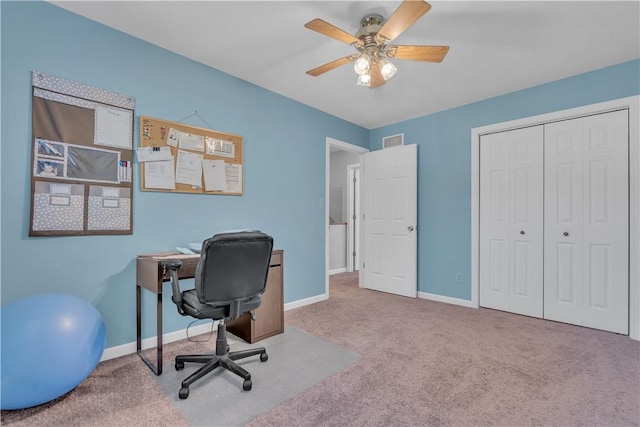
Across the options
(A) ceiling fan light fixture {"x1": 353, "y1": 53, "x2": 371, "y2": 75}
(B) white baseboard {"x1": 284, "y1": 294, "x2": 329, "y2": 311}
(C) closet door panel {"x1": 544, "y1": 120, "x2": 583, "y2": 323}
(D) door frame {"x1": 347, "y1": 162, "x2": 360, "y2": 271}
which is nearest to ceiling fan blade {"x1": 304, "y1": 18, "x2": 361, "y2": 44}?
(A) ceiling fan light fixture {"x1": 353, "y1": 53, "x2": 371, "y2": 75}

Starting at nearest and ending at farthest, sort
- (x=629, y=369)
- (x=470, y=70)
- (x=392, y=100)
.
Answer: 1. (x=629, y=369)
2. (x=470, y=70)
3. (x=392, y=100)

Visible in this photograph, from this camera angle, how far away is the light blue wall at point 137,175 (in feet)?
6.28

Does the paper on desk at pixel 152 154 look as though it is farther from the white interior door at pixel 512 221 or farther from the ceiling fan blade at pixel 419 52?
the white interior door at pixel 512 221

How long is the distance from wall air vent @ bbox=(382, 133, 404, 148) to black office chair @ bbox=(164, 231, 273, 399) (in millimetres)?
→ 3033

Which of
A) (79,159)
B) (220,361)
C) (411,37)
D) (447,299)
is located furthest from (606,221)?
(79,159)

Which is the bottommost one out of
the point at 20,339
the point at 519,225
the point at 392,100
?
the point at 20,339

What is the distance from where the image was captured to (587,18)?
6.98 feet

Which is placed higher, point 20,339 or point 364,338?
point 20,339

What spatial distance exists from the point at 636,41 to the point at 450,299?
3.02 m

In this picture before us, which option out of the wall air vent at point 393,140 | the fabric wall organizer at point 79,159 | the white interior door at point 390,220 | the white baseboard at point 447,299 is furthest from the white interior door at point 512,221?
the fabric wall organizer at point 79,159

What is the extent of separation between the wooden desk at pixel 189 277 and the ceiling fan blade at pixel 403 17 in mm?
1949

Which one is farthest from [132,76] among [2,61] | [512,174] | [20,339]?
[512,174]

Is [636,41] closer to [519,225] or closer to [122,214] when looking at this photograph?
[519,225]

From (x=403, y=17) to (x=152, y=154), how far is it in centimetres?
213
